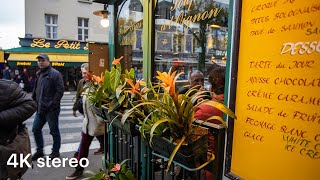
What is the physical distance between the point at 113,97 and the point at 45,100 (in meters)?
2.51

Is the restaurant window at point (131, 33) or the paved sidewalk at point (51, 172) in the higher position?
the restaurant window at point (131, 33)

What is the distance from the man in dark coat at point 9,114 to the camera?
109 inches

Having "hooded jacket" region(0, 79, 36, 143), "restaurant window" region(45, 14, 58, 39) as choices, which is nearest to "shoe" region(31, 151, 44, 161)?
"hooded jacket" region(0, 79, 36, 143)

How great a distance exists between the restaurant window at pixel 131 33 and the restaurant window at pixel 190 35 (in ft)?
1.77

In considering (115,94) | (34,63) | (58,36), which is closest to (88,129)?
(115,94)

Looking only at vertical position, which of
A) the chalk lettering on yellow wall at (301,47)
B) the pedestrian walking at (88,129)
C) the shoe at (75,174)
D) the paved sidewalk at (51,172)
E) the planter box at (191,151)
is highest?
the chalk lettering on yellow wall at (301,47)

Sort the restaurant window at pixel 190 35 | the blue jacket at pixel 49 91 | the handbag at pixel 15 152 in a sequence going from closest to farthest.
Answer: the restaurant window at pixel 190 35
the handbag at pixel 15 152
the blue jacket at pixel 49 91

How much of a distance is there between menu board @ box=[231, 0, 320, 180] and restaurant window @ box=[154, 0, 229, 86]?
1.77 ft

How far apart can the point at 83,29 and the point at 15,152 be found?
19807 millimetres

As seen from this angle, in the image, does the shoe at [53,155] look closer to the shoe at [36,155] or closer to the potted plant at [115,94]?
the shoe at [36,155]

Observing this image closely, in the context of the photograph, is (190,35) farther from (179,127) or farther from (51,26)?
(51,26)

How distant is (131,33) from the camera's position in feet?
13.7

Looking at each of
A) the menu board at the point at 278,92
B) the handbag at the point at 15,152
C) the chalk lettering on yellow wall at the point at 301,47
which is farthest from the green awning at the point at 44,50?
the chalk lettering on yellow wall at the point at 301,47

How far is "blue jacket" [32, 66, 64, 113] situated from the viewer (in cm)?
481
